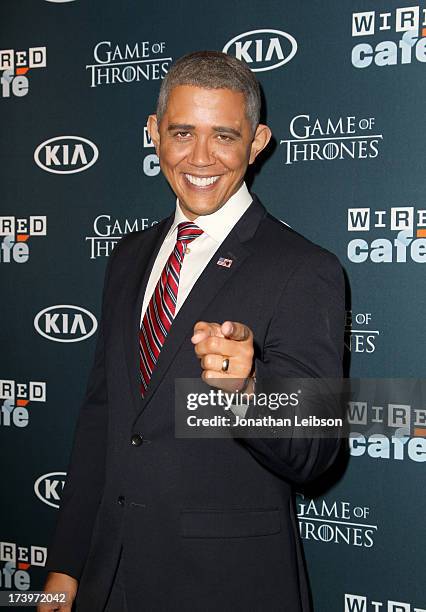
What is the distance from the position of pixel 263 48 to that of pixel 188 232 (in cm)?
80

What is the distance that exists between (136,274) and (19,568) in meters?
1.45

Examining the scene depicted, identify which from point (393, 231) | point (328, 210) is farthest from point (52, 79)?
point (393, 231)

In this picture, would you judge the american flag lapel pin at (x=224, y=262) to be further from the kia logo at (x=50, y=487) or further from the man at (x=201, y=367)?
the kia logo at (x=50, y=487)

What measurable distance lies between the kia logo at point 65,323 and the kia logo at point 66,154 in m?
0.51

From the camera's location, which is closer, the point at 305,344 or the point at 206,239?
the point at 305,344

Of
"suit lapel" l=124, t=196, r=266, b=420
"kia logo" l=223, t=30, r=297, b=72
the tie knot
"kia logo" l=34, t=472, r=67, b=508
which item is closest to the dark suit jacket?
"suit lapel" l=124, t=196, r=266, b=420

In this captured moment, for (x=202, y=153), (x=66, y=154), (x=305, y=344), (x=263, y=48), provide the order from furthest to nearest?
(x=66, y=154) < (x=263, y=48) < (x=202, y=153) < (x=305, y=344)

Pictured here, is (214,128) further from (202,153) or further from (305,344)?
(305,344)

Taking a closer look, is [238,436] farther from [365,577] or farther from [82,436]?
[365,577]

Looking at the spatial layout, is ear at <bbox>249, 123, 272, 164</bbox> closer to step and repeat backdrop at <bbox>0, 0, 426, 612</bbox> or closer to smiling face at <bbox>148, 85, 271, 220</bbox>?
smiling face at <bbox>148, 85, 271, 220</bbox>

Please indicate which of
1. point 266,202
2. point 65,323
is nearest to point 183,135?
point 266,202

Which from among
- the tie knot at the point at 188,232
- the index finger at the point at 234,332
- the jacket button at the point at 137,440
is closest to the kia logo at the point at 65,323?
the tie knot at the point at 188,232

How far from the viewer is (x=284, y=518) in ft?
5.31

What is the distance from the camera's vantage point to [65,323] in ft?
8.29
